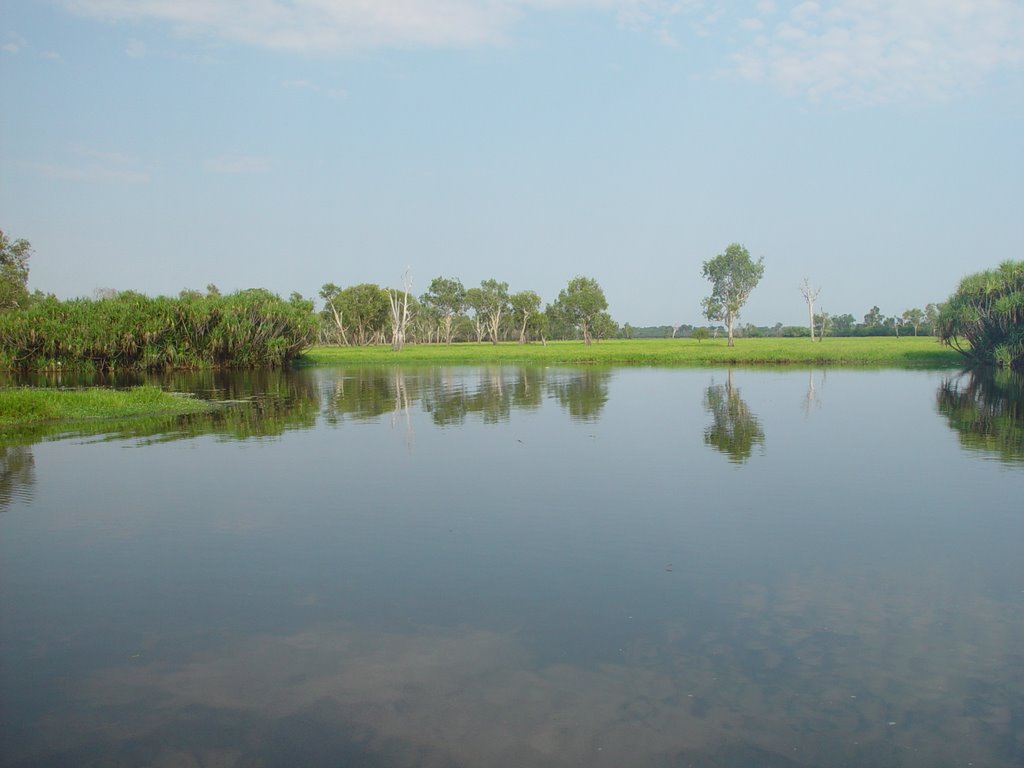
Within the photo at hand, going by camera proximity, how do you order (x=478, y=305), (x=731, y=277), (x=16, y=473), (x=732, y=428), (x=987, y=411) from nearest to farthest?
1. (x=16, y=473)
2. (x=732, y=428)
3. (x=987, y=411)
4. (x=731, y=277)
5. (x=478, y=305)

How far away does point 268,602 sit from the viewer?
8070mm

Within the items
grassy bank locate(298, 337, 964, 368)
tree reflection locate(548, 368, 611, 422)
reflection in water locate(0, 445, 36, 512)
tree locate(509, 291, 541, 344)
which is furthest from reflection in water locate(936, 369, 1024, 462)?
tree locate(509, 291, 541, 344)

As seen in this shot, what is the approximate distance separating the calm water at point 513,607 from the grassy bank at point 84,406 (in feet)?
15.9

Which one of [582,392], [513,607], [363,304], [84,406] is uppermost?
[363,304]

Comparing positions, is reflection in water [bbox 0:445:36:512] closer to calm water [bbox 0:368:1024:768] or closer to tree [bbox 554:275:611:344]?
calm water [bbox 0:368:1024:768]

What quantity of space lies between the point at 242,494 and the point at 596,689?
901cm

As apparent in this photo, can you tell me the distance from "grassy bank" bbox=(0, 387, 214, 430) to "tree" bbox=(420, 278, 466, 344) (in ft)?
296

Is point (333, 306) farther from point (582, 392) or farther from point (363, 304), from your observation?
point (582, 392)

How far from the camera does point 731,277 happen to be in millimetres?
91375

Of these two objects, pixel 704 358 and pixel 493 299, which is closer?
pixel 704 358

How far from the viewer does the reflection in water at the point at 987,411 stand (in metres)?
17.9

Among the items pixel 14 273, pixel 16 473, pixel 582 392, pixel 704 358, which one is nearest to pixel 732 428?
pixel 582 392

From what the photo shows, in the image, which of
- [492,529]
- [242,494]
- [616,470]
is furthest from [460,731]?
[616,470]

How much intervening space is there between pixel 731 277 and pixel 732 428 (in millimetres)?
74579
